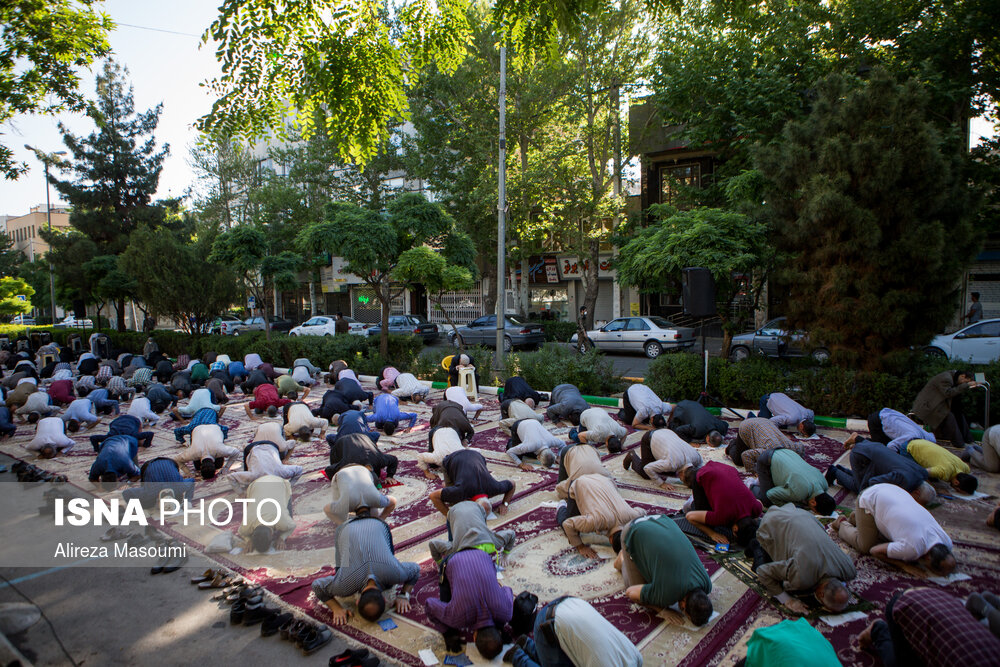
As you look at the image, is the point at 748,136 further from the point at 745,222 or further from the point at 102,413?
the point at 102,413

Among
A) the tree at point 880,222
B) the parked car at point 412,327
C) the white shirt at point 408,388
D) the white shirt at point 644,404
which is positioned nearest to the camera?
the tree at point 880,222

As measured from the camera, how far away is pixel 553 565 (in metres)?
4.70

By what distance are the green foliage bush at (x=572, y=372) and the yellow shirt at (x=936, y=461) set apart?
246 inches

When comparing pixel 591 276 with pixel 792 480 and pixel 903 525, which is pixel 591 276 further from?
pixel 903 525

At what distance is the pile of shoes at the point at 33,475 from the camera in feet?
24.0

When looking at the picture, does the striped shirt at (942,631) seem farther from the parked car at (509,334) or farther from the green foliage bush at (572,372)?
the parked car at (509,334)

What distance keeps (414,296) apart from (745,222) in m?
25.1

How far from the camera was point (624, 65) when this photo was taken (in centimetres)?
2075

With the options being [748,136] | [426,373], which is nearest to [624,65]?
[748,136]

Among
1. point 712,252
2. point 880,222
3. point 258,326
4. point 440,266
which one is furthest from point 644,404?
point 258,326

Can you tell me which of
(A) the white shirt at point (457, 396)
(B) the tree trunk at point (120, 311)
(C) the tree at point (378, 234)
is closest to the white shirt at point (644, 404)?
(A) the white shirt at point (457, 396)

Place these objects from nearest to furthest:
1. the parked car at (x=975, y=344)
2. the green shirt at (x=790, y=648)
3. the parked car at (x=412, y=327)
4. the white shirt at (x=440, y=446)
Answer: the green shirt at (x=790, y=648) → the white shirt at (x=440, y=446) → the parked car at (x=975, y=344) → the parked car at (x=412, y=327)

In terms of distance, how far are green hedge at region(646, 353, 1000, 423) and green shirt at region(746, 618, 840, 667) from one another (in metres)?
7.19

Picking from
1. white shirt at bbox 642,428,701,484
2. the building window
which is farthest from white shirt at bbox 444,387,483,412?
the building window
